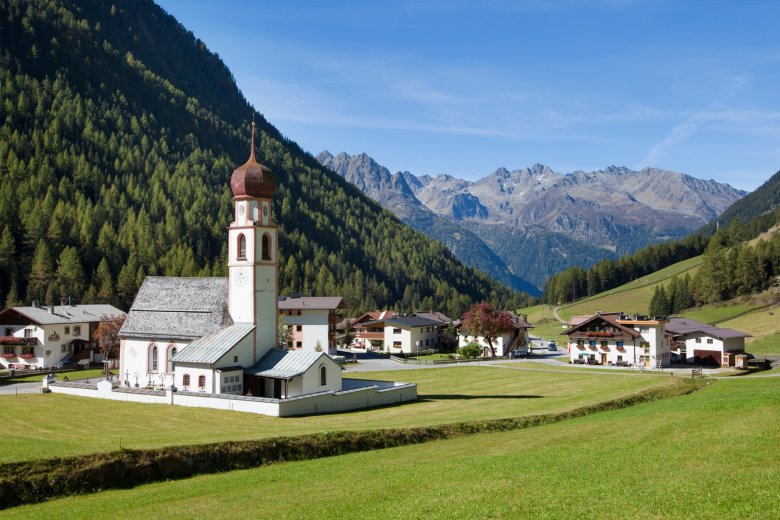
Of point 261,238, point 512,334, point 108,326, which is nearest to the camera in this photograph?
point 261,238

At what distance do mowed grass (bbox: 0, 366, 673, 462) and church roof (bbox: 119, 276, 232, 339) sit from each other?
8.90m

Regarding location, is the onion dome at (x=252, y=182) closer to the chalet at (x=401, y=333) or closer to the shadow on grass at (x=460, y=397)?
the shadow on grass at (x=460, y=397)

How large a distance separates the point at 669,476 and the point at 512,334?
9327 cm

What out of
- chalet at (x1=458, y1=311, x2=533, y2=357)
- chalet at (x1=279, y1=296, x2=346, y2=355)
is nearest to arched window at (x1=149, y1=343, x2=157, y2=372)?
chalet at (x1=279, y1=296, x2=346, y2=355)

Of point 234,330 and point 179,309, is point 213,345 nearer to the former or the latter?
point 234,330

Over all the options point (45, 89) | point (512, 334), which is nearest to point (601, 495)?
point (512, 334)

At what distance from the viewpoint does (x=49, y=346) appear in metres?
87.3

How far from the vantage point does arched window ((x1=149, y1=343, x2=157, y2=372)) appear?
61656 millimetres

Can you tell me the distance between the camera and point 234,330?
190 ft

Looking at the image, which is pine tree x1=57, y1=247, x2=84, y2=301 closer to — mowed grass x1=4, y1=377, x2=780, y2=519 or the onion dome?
the onion dome

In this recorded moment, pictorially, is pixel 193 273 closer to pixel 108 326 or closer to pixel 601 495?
pixel 108 326

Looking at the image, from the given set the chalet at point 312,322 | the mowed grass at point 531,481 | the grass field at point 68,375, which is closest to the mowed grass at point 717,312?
the chalet at point 312,322

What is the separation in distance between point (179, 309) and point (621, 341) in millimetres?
59469

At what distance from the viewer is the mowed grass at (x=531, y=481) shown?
20.1 metres
